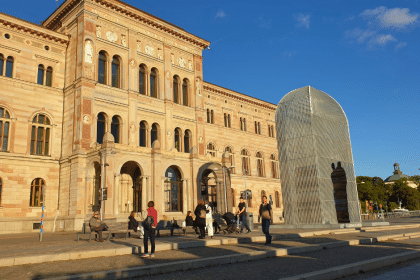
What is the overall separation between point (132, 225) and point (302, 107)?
535 inches

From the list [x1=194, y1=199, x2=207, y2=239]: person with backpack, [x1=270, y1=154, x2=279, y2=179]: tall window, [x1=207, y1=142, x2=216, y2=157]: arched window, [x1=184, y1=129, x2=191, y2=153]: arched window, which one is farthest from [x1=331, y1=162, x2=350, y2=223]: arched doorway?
[x1=270, y1=154, x2=279, y2=179]: tall window

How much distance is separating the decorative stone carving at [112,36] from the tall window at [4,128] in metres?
10.8

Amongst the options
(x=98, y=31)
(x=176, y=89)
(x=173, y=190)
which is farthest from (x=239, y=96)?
Answer: (x=98, y=31)

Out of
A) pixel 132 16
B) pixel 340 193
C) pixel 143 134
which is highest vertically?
pixel 132 16

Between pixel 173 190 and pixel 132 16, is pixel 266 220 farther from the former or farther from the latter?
pixel 132 16

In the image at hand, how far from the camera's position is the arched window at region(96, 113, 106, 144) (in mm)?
29578

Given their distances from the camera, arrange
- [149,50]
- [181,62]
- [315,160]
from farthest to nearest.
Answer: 1. [181,62]
2. [149,50]
3. [315,160]

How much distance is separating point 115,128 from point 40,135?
239 inches

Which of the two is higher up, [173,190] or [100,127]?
[100,127]

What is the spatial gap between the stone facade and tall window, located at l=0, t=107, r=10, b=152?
135 mm

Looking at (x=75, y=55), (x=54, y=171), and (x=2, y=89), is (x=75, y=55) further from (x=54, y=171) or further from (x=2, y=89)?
(x=54, y=171)

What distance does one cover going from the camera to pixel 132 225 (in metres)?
18.4

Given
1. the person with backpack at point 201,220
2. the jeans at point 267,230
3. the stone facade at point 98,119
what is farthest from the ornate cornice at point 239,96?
the jeans at point 267,230

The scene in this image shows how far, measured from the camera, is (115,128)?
30906 millimetres
